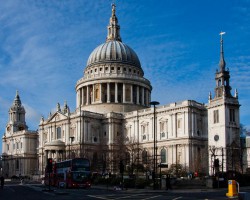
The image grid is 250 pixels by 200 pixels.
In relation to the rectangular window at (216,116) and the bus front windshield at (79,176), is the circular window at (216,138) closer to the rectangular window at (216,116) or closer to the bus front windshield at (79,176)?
the rectangular window at (216,116)

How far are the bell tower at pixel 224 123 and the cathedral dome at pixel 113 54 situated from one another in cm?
4841

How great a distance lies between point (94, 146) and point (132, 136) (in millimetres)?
10499

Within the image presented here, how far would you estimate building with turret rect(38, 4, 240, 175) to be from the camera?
99375 mm

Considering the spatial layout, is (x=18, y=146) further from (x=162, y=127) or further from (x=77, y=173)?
(x=77, y=173)

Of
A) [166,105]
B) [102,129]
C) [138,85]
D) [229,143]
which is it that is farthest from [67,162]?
[138,85]

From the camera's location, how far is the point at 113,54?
146 meters

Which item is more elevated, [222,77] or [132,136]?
[222,77]

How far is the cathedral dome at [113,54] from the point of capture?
476 feet

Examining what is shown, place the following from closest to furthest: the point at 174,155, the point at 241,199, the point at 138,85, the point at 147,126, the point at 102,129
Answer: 1. the point at 241,199
2. the point at 174,155
3. the point at 147,126
4. the point at 102,129
5. the point at 138,85

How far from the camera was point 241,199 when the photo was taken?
2841 cm

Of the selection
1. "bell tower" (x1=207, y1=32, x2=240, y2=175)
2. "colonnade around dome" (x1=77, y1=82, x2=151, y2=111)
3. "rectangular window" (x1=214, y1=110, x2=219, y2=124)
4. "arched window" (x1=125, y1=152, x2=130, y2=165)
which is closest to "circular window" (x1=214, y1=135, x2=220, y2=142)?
"bell tower" (x1=207, y1=32, x2=240, y2=175)

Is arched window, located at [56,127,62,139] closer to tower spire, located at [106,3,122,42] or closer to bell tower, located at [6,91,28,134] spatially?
tower spire, located at [106,3,122,42]

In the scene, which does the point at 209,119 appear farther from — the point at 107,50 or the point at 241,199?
the point at 241,199

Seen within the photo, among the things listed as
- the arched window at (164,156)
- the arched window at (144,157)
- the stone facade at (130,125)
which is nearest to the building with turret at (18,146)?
the stone facade at (130,125)
